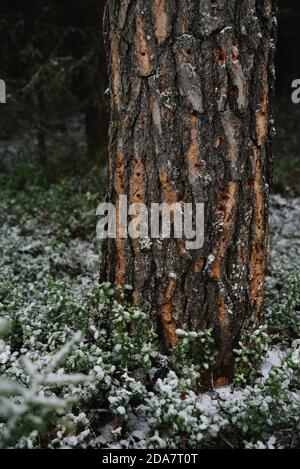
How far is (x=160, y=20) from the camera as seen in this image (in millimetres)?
2520

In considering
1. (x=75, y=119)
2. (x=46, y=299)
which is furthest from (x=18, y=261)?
(x=75, y=119)

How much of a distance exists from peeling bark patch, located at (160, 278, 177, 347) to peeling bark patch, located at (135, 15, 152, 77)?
125 cm

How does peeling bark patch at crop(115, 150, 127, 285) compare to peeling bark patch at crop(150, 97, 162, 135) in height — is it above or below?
below

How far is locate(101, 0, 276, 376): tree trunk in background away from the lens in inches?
99.3

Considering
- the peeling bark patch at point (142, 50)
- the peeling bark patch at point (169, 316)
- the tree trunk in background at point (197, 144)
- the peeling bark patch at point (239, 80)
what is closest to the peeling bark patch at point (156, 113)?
the tree trunk in background at point (197, 144)

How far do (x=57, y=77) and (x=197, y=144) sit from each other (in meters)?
6.44

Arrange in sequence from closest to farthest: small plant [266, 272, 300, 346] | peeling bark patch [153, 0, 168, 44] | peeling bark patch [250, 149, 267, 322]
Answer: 1. peeling bark patch [153, 0, 168, 44]
2. peeling bark patch [250, 149, 267, 322]
3. small plant [266, 272, 300, 346]

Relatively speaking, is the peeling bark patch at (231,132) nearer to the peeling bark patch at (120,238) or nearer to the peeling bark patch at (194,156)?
the peeling bark patch at (194,156)

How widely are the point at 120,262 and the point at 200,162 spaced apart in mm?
852

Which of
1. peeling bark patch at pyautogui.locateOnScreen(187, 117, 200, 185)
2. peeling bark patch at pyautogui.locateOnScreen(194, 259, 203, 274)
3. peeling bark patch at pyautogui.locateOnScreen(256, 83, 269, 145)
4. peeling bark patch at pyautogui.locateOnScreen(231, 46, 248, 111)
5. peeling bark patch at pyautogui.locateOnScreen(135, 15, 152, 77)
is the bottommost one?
peeling bark patch at pyautogui.locateOnScreen(194, 259, 203, 274)

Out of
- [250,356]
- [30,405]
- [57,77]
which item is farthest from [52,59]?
[30,405]

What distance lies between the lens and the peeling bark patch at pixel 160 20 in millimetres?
2502

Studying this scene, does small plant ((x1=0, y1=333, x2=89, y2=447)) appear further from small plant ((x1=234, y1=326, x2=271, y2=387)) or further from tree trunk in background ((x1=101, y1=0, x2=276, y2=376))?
small plant ((x1=234, y1=326, x2=271, y2=387))

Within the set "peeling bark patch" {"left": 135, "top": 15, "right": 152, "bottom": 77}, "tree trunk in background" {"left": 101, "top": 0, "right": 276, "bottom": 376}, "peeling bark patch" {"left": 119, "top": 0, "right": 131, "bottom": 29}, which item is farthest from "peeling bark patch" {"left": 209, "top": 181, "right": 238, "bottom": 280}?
"peeling bark patch" {"left": 119, "top": 0, "right": 131, "bottom": 29}
